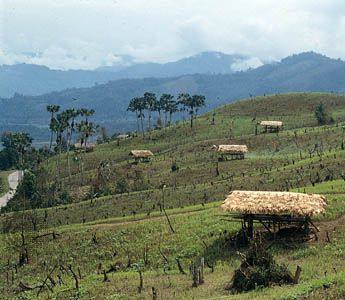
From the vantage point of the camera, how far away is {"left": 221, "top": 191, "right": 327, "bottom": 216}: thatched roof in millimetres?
35375

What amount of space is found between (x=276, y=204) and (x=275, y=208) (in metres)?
0.35

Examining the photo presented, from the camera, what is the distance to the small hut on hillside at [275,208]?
35531 millimetres

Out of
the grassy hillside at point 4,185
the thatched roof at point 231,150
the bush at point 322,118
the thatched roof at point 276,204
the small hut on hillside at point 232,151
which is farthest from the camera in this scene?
the bush at point 322,118

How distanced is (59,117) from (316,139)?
5429 centimetres

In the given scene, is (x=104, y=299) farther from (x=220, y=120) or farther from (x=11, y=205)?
(x=220, y=120)

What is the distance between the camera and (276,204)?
36125 mm

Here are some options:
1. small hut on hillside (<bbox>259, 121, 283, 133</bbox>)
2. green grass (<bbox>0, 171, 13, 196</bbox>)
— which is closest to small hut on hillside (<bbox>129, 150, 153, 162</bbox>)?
small hut on hillside (<bbox>259, 121, 283, 133</bbox>)

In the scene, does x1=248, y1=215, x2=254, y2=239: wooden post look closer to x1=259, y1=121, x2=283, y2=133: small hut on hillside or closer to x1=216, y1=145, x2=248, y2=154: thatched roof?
x1=216, y1=145, x2=248, y2=154: thatched roof

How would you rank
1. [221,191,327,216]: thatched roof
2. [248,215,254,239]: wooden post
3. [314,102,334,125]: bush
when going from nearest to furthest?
1. [221,191,327,216]: thatched roof
2. [248,215,254,239]: wooden post
3. [314,102,334,125]: bush

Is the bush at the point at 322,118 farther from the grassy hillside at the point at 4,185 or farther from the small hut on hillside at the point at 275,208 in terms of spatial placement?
the small hut on hillside at the point at 275,208

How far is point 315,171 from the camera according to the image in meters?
64.0

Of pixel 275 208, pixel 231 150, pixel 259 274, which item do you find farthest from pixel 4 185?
pixel 259 274

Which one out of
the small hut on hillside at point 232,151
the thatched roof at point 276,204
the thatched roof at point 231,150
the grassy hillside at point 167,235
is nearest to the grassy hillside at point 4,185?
the grassy hillside at point 167,235

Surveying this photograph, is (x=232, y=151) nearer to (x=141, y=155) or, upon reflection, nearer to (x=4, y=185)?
(x=141, y=155)
